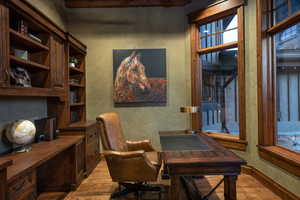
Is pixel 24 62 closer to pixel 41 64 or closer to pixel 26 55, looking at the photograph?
pixel 26 55

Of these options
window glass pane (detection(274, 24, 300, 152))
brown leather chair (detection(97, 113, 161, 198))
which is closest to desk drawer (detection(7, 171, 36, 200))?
brown leather chair (detection(97, 113, 161, 198))

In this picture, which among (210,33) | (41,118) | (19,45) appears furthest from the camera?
(210,33)

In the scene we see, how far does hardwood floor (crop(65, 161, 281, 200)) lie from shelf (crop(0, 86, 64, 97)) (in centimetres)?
141

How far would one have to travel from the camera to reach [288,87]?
2488 mm

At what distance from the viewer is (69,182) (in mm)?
2549

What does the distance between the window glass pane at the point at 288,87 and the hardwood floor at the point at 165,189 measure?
2.35 ft

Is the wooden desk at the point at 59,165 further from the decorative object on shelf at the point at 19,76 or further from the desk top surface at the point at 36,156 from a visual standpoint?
the decorative object on shelf at the point at 19,76

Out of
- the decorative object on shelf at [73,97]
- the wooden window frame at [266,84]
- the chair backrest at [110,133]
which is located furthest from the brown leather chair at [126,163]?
the wooden window frame at [266,84]

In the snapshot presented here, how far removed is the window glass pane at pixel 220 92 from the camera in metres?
3.29

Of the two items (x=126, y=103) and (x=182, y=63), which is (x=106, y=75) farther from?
(x=182, y=63)

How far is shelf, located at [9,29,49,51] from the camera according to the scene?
6.17 ft

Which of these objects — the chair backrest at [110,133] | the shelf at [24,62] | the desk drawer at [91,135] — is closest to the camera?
the shelf at [24,62]

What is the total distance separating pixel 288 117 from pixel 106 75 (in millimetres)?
3211

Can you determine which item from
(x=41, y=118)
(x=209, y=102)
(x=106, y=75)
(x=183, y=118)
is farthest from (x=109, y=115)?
(x=209, y=102)
